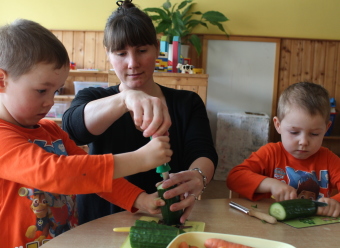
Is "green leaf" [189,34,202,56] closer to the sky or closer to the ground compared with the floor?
closer to the sky

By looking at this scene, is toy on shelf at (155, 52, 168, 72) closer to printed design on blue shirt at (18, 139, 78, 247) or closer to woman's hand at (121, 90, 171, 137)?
printed design on blue shirt at (18, 139, 78, 247)

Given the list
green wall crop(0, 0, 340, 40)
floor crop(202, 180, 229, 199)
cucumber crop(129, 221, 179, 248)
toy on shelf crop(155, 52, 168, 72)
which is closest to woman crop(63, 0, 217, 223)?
cucumber crop(129, 221, 179, 248)

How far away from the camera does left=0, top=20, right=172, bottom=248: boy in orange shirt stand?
2.46 ft

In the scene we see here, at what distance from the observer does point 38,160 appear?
0.75 meters

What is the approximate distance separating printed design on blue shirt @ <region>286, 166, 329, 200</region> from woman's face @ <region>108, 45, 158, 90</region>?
640 mm

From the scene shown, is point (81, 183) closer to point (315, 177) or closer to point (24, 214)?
point (24, 214)

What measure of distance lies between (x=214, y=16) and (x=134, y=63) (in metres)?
2.90

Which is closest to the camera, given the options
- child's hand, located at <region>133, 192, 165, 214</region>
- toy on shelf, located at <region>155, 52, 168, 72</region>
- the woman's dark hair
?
child's hand, located at <region>133, 192, 165, 214</region>

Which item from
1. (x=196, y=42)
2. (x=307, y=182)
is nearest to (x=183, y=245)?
(x=307, y=182)

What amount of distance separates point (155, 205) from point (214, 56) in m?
3.46

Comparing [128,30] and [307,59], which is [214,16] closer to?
[307,59]

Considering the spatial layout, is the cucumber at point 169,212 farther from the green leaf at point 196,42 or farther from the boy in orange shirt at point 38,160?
the green leaf at point 196,42

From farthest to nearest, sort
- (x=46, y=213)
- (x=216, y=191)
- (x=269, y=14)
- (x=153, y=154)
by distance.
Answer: (x=269, y=14) → (x=216, y=191) → (x=46, y=213) → (x=153, y=154)

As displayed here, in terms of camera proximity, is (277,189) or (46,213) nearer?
(46,213)
